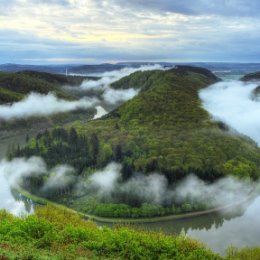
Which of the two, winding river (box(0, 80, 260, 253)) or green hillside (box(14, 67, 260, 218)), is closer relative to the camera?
winding river (box(0, 80, 260, 253))

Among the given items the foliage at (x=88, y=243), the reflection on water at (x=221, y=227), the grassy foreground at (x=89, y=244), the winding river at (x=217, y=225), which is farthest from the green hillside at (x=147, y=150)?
the foliage at (x=88, y=243)

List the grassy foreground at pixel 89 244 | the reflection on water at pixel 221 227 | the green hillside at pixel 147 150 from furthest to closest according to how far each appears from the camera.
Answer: the green hillside at pixel 147 150 → the reflection on water at pixel 221 227 → the grassy foreground at pixel 89 244

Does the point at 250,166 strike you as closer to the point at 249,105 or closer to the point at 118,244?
the point at 118,244

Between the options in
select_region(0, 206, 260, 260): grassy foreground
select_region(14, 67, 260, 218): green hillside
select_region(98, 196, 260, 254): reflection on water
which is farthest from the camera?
select_region(14, 67, 260, 218): green hillside

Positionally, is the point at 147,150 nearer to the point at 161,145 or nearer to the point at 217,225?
the point at 161,145

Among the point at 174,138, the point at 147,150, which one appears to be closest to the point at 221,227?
the point at 147,150

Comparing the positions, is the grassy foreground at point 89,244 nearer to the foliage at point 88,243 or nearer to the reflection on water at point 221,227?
the foliage at point 88,243

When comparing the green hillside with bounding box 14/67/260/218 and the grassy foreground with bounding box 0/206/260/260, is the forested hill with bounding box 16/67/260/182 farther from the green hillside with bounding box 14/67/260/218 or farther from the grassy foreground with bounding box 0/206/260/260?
the grassy foreground with bounding box 0/206/260/260

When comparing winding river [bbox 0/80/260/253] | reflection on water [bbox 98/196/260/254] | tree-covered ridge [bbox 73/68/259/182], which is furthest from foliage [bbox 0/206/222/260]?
tree-covered ridge [bbox 73/68/259/182]
